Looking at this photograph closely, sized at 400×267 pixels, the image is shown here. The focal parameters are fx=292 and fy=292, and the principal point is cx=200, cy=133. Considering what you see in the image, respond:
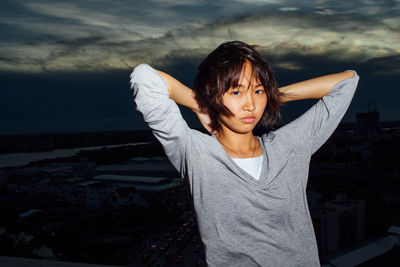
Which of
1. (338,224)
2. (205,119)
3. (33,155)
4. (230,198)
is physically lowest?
(33,155)

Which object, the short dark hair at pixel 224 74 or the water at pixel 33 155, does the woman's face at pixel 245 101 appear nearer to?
the short dark hair at pixel 224 74

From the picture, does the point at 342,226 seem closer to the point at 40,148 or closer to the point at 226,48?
the point at 226,48

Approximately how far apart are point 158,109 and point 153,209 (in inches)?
466

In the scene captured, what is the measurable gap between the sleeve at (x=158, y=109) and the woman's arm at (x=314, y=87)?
0.75 feet

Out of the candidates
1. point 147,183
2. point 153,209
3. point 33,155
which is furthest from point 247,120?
point 33,155

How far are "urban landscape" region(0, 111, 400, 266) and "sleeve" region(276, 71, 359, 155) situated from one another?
222 mm

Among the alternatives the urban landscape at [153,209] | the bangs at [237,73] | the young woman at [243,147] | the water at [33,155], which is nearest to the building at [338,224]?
the urban landscape at [153,209]

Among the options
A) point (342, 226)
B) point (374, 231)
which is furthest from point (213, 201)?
point (374, 231)

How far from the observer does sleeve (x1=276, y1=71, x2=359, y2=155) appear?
537 millimetres

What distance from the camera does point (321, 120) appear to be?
1.78ft

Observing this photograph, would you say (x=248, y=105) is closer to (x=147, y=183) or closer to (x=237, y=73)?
(x=237, y=73)

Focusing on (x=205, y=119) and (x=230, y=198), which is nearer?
(x=230, y=198)

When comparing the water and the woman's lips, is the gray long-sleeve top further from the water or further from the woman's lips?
the water

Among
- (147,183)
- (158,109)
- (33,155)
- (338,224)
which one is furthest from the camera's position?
(33,155)
